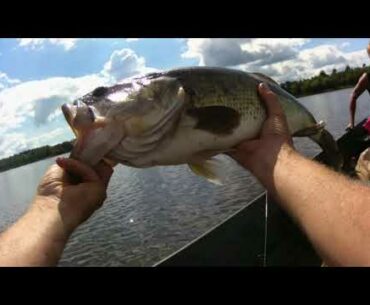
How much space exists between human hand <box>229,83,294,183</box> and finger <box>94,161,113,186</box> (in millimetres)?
913

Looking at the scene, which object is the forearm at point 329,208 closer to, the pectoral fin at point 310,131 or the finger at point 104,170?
the finger at point 104,170

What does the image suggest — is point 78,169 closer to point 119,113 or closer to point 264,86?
point 119,113

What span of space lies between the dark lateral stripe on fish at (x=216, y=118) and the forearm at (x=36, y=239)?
1.08m

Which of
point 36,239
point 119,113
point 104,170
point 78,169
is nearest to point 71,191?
point 78,169

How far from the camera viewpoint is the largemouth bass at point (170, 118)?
2811 millimetres

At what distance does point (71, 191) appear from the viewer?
2711mm

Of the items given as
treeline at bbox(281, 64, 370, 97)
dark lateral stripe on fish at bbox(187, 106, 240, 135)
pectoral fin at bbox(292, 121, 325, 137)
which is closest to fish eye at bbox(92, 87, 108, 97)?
dark lateral stripe on fish at bbox(187, 106, 240, 135)

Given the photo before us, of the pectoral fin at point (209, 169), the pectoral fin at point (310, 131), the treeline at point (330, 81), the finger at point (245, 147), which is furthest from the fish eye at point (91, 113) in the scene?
the treeline at point (330, 81)

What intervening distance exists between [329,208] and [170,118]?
1283mm

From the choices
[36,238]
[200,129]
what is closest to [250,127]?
[200,129]

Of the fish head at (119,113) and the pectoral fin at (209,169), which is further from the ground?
the fish head at (119,113)

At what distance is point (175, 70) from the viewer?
3.33 m

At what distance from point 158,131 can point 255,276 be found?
3.70 ft
